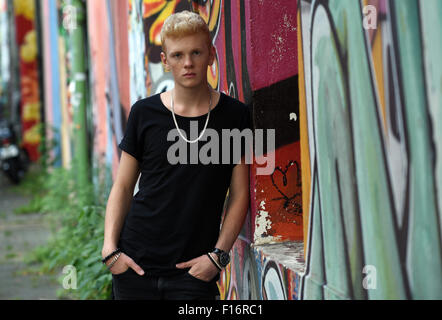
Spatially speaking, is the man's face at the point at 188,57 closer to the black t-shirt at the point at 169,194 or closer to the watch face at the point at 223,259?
the black t-shirt at the point at 169,194

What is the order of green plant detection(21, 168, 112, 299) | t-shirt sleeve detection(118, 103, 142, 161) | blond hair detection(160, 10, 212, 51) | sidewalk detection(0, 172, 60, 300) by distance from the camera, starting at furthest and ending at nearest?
sidewalk detection(0, 172, 60, 300) < green plant detection(21, 168, 112, 299) < t-shirt sleeve detection(118, 103, 142, 161) < blond hair detection(160, 10, 212, 51)

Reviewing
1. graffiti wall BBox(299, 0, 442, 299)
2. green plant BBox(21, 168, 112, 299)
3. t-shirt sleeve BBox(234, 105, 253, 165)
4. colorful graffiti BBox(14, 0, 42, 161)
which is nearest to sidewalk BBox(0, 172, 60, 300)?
green plant BBox(21, 168, 112, 299)

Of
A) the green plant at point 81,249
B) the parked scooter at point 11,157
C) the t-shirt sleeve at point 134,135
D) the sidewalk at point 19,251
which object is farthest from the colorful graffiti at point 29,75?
the t-shirt sleeve at point 134,135

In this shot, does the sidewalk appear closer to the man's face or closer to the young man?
the young man

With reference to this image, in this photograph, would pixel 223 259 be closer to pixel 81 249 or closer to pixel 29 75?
pixel 81 249

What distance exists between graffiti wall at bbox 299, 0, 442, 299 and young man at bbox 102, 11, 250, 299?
339 mm

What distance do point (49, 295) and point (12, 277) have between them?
91cm

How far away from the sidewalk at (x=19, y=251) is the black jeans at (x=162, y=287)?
339cm

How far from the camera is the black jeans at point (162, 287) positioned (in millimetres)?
2418

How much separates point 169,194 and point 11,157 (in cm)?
1270

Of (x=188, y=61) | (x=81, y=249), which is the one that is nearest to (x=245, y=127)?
(x=188, y=61)

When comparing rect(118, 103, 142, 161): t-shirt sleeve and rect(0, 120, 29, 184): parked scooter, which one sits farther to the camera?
rect(0, 120, 29, 184): parked scooter

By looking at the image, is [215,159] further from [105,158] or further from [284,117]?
[105,158]

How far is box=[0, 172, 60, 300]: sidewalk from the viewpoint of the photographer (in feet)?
19.1
